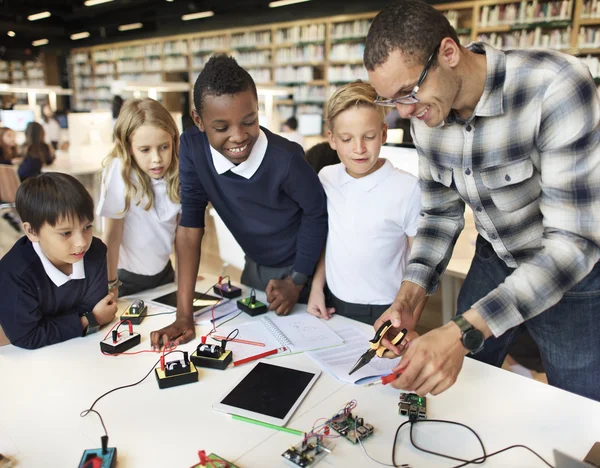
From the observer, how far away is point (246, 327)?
1435mm

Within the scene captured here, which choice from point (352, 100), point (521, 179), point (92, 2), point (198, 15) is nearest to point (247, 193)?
point (352, 100)

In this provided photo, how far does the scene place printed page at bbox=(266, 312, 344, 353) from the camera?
1.32 m

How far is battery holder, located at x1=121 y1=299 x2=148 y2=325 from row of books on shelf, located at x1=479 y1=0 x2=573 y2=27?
599cm

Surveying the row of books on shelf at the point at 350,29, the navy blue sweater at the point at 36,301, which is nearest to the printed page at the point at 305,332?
the navy blue sweater at the point at 36,301

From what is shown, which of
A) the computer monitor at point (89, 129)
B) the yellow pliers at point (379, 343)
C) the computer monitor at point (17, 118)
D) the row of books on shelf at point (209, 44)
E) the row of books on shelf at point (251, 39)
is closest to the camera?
the yellow pliers at point (379, 343)

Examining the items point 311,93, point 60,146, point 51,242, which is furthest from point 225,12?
point 51,242

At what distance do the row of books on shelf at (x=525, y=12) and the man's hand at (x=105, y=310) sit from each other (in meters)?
6.07

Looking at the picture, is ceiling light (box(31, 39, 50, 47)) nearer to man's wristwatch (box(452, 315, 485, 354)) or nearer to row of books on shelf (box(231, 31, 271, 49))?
row of books on shelf (box(231, 31, 271, 49))

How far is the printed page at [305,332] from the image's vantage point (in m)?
1.32

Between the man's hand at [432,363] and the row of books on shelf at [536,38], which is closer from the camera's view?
the man's hand at [432,363]

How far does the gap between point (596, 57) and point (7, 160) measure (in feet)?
21.3

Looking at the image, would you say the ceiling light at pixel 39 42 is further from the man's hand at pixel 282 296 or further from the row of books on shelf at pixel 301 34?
the man's hand at pixel 282 296

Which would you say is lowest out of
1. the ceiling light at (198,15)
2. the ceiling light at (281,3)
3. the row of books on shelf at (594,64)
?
the row of books on shelf at (594,64)

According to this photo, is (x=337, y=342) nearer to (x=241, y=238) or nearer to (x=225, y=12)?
(x=241, y=238)
